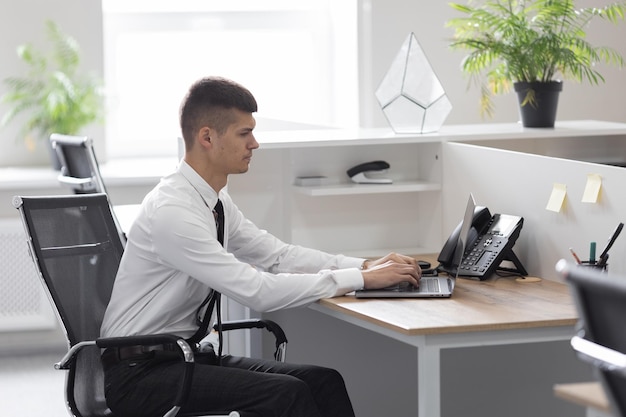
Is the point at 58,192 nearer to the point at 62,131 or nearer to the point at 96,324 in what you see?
the point at 62,131

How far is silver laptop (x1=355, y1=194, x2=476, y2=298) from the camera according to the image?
2736 millimetres

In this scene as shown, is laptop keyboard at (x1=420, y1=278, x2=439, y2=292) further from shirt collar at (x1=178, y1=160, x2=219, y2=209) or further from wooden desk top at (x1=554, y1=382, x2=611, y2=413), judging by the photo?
wooden desk top at (x1=554, y1=382, x2=611, y2=413)

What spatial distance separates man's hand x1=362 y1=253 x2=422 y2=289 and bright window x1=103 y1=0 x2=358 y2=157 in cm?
277

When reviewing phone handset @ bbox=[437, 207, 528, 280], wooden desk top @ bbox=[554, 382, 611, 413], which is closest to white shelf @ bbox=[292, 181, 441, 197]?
phone handset @ bbox=[437, 207, 528, 280]

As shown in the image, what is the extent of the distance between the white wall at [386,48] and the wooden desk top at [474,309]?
2.51 metres

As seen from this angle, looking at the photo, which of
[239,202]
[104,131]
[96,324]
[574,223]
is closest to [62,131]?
[104,131]

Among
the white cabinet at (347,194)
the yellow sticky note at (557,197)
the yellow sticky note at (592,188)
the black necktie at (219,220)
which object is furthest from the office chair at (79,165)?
the yellow sticky note at (592,188)

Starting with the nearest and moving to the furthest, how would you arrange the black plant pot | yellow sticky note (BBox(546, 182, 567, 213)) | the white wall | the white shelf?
yellow sticky note (BBox(546, 182, 567, 213)), the white shelf, the black plant pot, the white wall

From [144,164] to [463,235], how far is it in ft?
9.04

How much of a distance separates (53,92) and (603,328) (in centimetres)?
405

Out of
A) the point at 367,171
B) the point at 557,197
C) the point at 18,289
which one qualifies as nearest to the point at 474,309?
the point at 557,197

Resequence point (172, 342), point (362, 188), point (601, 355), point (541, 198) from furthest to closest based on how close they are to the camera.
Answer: point (362, 188) < point (541, 198) < point (172, 342) < point (601, 355)

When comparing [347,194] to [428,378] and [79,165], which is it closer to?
[79,165]

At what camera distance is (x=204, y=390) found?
2.52m
